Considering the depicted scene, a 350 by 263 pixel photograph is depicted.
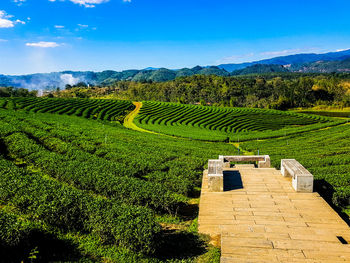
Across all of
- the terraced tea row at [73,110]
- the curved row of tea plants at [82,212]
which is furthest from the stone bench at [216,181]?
the terraced tea row at [73,110]

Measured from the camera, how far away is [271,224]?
8781mm

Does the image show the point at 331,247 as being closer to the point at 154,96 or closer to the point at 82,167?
the point at 82,167

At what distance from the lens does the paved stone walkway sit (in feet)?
23.3

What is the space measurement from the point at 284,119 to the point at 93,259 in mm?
79687

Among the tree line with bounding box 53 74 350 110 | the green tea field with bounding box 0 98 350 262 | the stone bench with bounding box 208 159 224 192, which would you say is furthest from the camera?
the tree line with bounding box 53 74 350 110

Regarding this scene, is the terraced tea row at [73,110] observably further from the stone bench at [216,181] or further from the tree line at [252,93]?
the tree line at [252,93]

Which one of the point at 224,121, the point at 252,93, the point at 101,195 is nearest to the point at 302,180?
the point at 101,195

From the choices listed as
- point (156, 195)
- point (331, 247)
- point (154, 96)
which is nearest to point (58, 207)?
point (156, 195)

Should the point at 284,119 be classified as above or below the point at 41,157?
below

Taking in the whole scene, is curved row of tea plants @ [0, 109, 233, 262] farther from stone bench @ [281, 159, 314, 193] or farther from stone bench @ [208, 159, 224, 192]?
stone bench @ [281, 159, 314, 193]

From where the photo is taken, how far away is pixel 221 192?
11648 millimetres

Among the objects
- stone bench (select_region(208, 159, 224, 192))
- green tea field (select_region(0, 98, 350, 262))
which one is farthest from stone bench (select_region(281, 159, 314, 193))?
stone bench (select_region(208, 159, 224, 192))

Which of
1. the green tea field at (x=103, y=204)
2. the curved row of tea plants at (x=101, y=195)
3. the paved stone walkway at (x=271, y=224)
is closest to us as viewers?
the paved stone walkway at (x=271, y=224)

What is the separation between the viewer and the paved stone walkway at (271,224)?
7.09 m
